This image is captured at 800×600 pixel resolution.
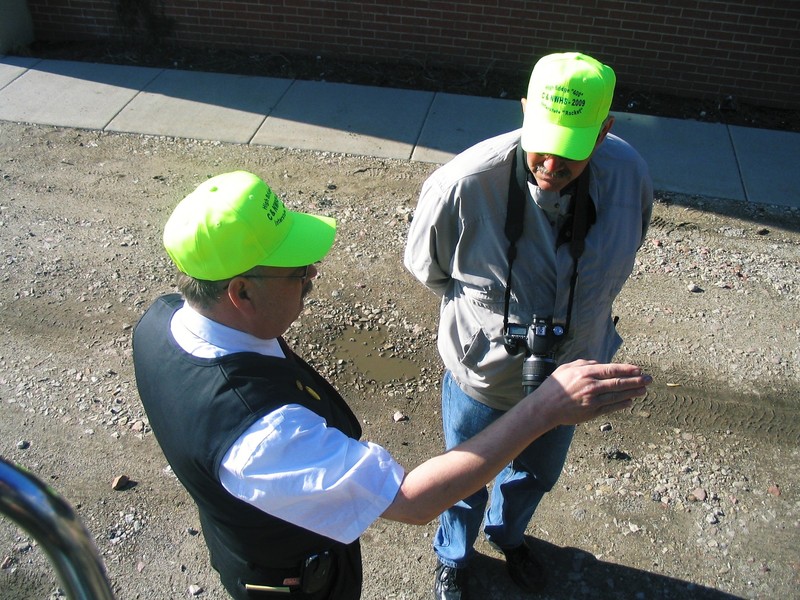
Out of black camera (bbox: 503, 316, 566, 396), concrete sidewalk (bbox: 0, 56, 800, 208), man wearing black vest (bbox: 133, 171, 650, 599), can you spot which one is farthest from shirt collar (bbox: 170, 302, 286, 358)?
concrete sidewalk (bbox: 0, 56, 800, 208)

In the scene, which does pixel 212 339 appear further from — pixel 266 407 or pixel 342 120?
pixel 342 120

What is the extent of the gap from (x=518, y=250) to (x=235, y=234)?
104 cm

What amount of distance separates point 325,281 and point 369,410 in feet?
→ 4.02

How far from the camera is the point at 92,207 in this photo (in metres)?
5.98

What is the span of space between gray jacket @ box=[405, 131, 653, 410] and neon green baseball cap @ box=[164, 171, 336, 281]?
73 cm

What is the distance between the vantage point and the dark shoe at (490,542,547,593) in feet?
11.3

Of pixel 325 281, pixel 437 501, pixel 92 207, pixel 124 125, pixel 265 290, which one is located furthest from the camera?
pixel 124 125

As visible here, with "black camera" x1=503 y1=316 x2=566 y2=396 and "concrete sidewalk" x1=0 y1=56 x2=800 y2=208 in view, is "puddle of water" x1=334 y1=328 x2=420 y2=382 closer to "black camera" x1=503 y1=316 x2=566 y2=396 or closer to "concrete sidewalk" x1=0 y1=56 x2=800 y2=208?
"black camera" x1=503 y1=316 x2=566 y2=396

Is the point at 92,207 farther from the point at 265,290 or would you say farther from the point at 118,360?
the point at 265,290

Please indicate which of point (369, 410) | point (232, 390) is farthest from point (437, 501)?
point (369, 410)

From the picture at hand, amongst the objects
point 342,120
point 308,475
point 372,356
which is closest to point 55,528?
point 308,475

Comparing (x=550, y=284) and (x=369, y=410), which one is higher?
(x=550, y=284)

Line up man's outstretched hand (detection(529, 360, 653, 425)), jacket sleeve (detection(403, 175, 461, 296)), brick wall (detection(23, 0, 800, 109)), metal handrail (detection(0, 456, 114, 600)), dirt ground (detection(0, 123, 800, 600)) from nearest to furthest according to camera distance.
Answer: metal handrail (detection(0, 456, 114, 600)) < man's outstretched hand (detection(529, 360, 653, 425)) < jacket sleeve (detection(403, 175, 461, 296)) < dirt ground (detection(0, 123, 800, 600)) < brick wall (detection(23, 0, 800, 109))

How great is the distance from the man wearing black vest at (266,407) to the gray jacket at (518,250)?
2.13 feet
